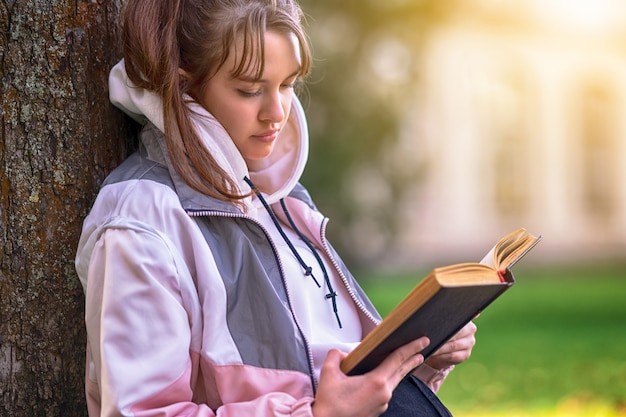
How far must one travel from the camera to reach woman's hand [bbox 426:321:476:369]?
213 cm

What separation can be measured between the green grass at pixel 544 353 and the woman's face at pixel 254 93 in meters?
3.03

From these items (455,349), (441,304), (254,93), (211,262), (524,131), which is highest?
(254,93)

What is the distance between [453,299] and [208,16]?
2.61 feet

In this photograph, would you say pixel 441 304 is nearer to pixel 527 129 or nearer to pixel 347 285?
pixel 347 285

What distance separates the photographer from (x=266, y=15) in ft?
6.42

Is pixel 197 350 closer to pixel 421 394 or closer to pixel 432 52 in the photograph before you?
pixel 421 394

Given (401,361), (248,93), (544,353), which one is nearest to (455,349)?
(401,361)

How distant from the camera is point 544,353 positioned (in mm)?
7871

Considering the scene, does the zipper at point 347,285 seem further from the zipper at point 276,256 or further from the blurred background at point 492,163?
the blurred background at point 492,163

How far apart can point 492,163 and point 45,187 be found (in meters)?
17.1

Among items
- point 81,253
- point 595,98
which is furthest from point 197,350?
point 595,98

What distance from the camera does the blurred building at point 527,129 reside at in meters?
18.4

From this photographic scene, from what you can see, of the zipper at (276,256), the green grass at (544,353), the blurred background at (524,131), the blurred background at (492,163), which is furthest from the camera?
the blurred background at (524,131)

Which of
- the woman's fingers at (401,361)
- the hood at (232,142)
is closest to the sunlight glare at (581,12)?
the hood at (232,142)
